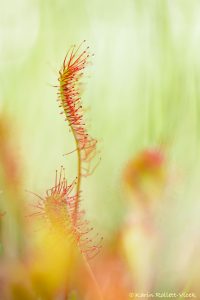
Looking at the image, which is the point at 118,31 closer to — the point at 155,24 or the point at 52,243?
the point at 155,24

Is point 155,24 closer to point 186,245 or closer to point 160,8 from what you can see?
point 160,8

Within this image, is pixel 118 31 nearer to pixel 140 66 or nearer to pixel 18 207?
pixel 140 66

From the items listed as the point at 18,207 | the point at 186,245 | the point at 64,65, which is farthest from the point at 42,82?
the point at 186,245

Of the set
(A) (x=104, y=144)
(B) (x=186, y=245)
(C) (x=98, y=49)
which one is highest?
(C) (x=98, y=49)

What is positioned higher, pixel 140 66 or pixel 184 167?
pixel 140 66

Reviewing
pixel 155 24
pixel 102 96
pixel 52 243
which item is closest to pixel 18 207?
pixel 52 243

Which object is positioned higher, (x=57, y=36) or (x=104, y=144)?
(x=57, y=36)
